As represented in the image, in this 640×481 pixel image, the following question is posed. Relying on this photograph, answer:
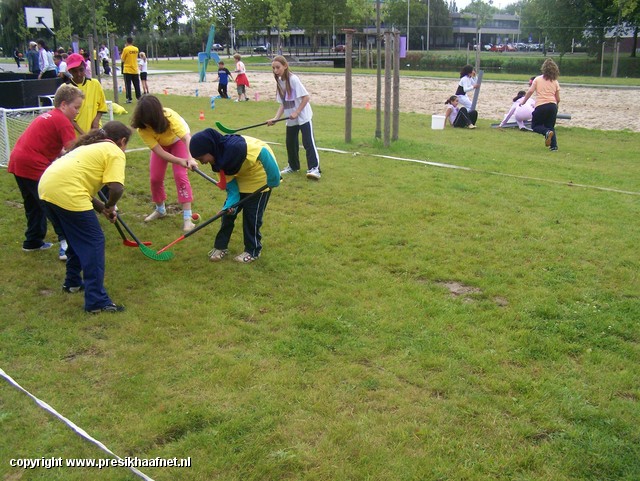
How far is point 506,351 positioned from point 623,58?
38.6 m

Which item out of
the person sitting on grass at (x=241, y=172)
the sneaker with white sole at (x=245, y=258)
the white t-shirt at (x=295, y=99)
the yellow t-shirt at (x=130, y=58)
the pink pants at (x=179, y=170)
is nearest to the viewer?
the person sitting on grass at (x=241, y=172)

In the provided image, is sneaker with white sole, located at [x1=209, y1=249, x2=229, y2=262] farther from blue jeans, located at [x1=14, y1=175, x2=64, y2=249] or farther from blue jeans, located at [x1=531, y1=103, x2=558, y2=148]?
blue jeans, located at [x1=531, y1=103, x2=558, y2=148]

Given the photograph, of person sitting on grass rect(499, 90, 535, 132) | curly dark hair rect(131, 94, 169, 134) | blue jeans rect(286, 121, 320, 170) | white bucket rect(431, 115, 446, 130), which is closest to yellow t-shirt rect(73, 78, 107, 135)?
curly dark hair rect(131, 94, 169, 134)

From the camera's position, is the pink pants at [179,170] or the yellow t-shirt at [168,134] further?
the pink pants at [179,170]

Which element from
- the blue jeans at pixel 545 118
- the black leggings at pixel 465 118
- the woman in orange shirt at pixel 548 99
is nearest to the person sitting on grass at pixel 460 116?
the black leggings at pixel 465 118

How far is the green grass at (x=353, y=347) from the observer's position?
304 centimetres

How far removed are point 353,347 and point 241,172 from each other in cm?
219

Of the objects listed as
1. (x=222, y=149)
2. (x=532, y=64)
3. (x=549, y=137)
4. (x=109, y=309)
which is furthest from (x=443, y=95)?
(x=109, y=309)

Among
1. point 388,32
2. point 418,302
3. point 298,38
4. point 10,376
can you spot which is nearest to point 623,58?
point 388,32

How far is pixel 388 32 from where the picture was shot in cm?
1024

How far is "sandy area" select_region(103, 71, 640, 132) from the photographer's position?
16516 mm

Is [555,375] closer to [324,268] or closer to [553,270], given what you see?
[553,270]

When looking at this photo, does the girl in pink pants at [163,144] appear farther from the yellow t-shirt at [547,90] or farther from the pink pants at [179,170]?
the yellow t-shirt at [547,90]

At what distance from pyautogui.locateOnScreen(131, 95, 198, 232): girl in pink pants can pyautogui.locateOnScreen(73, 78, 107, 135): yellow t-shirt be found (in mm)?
1018
